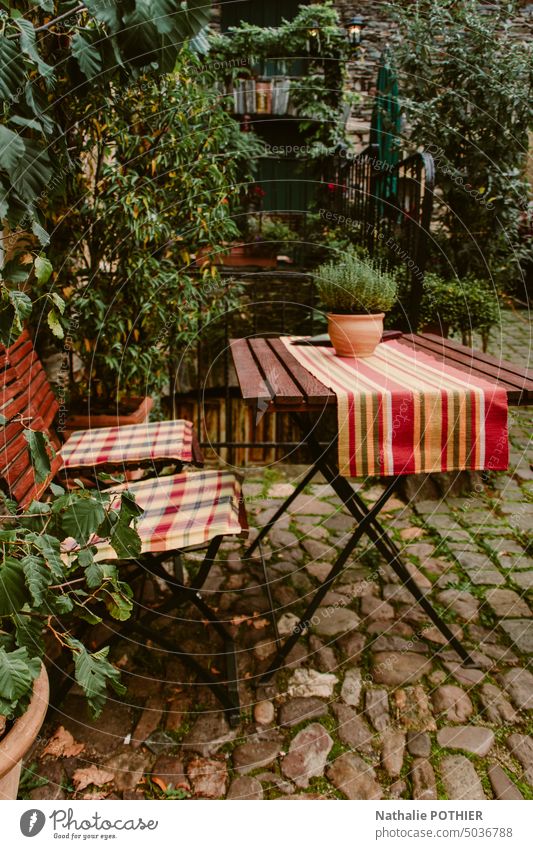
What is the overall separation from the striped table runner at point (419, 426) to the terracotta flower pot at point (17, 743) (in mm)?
1125

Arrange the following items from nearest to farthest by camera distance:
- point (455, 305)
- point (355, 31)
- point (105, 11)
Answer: point (105, 11)
point (455, 305)
point (355, 31)

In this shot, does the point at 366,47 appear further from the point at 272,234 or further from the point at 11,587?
the point at 11,587

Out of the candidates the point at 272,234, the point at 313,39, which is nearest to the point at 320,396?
the point at 272,234

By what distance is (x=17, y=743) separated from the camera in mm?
1479

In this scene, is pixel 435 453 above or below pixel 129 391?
above

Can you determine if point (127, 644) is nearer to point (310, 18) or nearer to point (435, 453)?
point (435, 453)

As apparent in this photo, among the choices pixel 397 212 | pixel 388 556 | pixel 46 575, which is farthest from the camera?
pixel 397 212

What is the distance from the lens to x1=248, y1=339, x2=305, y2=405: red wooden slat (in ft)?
6.22

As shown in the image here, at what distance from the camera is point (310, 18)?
7.41 m

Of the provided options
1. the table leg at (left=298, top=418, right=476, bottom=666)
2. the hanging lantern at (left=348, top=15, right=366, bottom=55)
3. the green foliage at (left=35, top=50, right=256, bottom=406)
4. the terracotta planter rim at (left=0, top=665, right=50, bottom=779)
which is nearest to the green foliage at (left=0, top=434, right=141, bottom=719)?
the terracotta planter rim at (left=0, top=665, right=50, bottom=779)

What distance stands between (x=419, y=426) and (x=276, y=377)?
1.74ft
